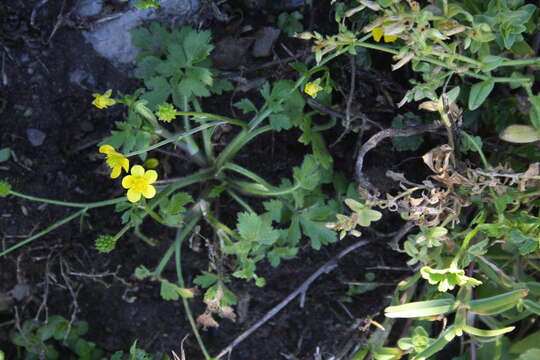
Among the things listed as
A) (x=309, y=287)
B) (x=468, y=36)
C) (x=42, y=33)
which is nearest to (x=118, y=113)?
(x=42, y=33)

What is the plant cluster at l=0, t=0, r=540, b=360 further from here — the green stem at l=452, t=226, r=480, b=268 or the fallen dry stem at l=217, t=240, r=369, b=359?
the fallen dry stem at l=217, t=240, r=369, b=359

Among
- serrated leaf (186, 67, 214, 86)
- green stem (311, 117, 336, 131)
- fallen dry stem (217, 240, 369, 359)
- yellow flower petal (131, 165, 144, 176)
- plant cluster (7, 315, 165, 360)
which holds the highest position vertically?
serrated leaf (186, 67, 214, 86)

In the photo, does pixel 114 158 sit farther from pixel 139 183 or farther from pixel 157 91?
pixel 157 91

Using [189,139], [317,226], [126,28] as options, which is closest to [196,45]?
[189,139]

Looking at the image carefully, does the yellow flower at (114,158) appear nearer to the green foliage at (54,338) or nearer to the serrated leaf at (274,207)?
the serrated leaf at (274,207)

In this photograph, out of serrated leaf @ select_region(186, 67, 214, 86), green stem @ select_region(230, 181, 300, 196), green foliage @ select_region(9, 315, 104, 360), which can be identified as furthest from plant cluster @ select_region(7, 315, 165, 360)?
serrated leaf @ select_region(186, 67, 214, 86)

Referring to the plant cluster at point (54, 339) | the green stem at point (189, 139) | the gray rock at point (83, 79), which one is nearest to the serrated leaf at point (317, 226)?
the green stem at point (189, 139)

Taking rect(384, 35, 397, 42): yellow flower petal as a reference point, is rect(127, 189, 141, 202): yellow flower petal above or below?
below

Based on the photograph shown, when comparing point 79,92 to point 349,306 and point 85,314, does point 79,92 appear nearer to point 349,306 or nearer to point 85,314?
point 85,314

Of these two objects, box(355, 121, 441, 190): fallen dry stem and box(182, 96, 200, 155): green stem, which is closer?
box(355, 121, 441, 190): fallen dry stem
